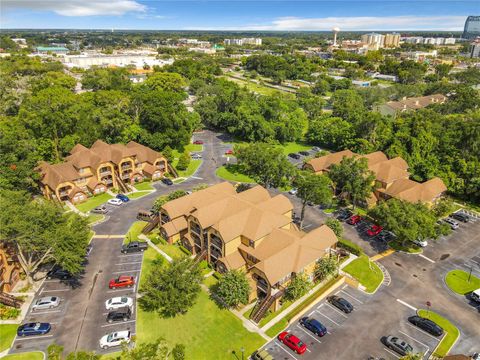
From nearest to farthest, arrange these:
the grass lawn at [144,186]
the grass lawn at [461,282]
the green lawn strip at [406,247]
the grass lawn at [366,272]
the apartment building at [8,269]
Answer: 1. the apartment building at [8,269]
2. the grass lawn at [461,282]
3. the grass lawn at [366,272]
4. the green lawn strip at [406,247]
5. the grass lawn at [144,186]

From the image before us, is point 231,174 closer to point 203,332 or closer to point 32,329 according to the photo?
point 203,332

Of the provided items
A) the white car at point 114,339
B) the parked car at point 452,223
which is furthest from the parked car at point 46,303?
the parked car at point 452,223

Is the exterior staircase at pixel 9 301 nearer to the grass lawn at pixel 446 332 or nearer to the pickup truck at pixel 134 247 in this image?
the pickup truck at pixel 134 247

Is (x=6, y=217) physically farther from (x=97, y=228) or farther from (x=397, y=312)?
(x=397, y=312)

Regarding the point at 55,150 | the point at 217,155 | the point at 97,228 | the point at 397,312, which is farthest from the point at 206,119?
the point at 397,312

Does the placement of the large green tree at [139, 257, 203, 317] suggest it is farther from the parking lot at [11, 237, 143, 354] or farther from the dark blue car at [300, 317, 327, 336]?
the dark blue car at [300, 317, 327, 336]

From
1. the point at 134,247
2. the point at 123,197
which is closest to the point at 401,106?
the point at 123,197

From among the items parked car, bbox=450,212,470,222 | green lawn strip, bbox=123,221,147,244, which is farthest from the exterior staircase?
parked car, bbox=450,212,470,222
